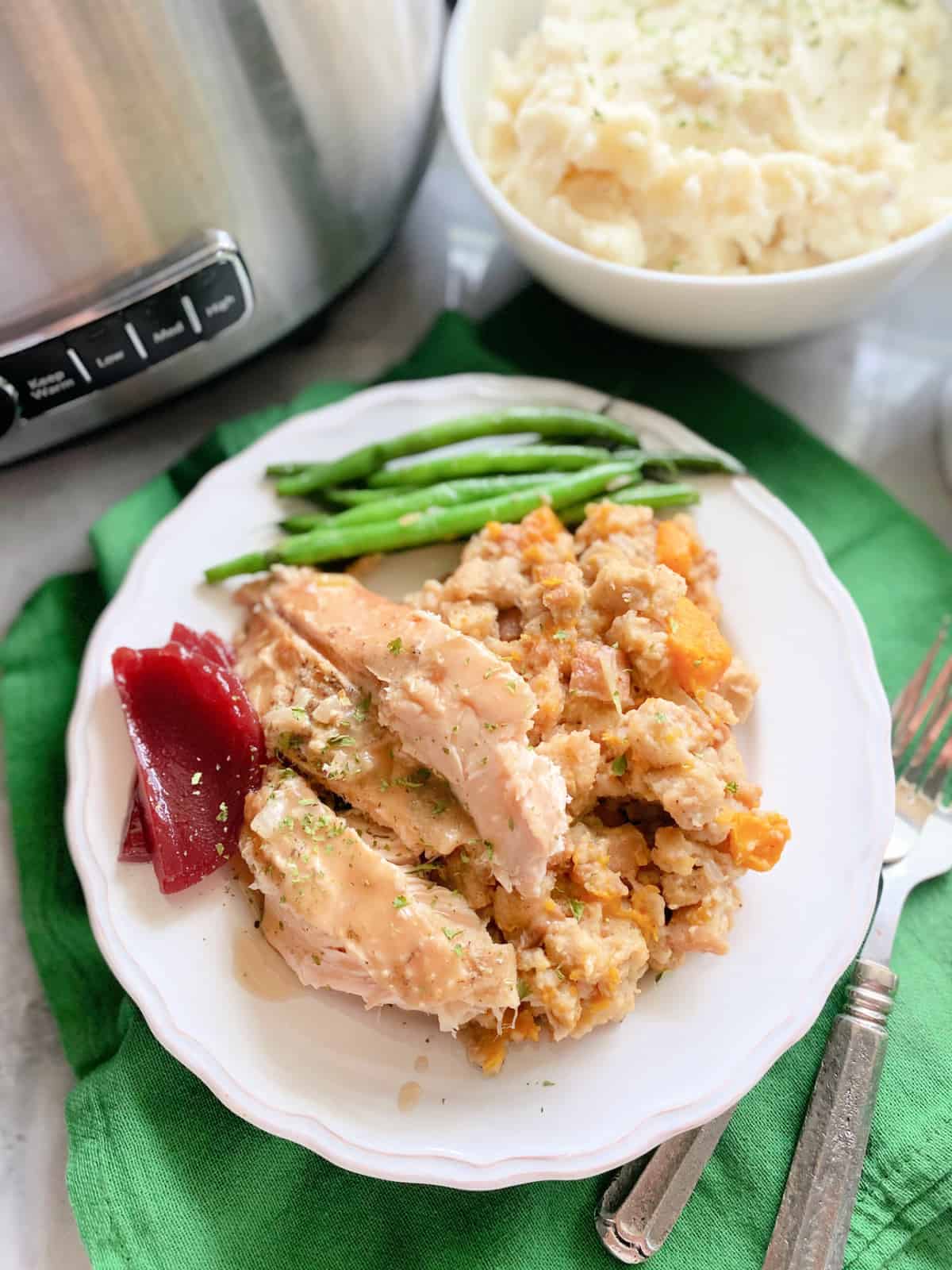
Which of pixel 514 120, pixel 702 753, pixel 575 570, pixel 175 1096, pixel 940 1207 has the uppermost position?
pixel 514 120

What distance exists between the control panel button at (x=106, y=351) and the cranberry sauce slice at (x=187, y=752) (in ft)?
2.36

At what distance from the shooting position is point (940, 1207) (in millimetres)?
2275

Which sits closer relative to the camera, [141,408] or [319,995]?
[319,995]

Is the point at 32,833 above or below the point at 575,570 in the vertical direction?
below

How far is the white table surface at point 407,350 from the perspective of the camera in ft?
10.7

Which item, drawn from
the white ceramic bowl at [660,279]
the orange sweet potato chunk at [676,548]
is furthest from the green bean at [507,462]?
the white ceramic bowl at [660,279]

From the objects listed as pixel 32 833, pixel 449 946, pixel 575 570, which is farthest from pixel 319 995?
pixel 575 570

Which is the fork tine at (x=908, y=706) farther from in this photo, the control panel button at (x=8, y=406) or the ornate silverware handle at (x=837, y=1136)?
the control panel button at (x=8, y=406)

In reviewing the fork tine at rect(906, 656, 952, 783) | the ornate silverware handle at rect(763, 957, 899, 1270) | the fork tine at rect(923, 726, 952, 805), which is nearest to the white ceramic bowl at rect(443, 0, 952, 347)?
the fork tine at rect(906, 656, 952, 783)

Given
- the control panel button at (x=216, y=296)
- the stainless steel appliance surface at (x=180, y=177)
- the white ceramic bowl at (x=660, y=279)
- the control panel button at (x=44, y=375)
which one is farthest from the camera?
the white ceramic bowl at (x=660, y=279)

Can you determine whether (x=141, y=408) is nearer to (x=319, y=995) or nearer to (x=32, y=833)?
(x=32, y=833)

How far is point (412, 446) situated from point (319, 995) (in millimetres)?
1498

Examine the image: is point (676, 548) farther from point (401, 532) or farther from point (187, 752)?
point (187, 752)

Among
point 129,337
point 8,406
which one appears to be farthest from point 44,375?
point 129,337
